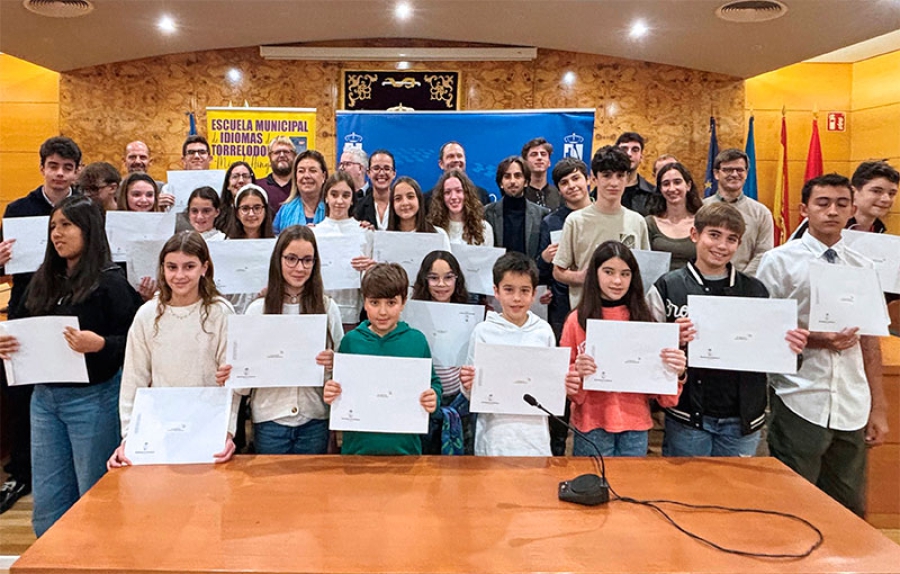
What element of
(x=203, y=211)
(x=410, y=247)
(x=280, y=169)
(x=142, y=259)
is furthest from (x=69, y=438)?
(x=280, y=169)

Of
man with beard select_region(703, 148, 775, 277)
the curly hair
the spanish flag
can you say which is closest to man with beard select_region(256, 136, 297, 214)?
the curly hair

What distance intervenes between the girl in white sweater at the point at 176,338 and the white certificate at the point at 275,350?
0.51ft

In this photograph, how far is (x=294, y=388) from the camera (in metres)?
2.36

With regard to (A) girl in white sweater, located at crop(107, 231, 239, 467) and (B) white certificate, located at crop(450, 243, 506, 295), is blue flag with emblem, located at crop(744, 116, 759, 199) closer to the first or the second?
(B) white certificate, located at crop(450, 243, 506, 295)

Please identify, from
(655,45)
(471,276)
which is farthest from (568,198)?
(655,45)

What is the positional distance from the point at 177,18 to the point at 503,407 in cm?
564

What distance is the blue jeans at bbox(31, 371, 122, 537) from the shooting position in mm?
2424

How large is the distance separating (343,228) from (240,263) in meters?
0.58

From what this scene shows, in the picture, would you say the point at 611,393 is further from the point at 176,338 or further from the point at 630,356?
the point at 176,338

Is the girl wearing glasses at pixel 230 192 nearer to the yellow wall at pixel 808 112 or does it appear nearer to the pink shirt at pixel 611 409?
the pink shirt at pixel 611 409

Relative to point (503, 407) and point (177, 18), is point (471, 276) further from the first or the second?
point (177, 18)

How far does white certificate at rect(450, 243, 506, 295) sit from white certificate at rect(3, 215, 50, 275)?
6.07 feet

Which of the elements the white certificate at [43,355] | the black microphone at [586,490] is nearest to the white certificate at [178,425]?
the white certificate at [43,355]

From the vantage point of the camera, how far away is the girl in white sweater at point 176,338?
225cm
